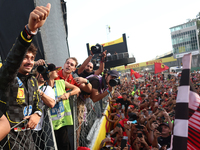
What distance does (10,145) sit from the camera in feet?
4.43

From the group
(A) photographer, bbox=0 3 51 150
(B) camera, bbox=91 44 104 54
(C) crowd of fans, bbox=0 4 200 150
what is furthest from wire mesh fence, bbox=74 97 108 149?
(B) camera, bbox=91 44 104 54

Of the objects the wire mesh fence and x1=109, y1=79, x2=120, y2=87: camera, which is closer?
the wire mesh fence

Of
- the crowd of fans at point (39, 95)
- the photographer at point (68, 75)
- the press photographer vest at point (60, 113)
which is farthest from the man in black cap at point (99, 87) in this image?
the press photographer vest at point (60, 113)

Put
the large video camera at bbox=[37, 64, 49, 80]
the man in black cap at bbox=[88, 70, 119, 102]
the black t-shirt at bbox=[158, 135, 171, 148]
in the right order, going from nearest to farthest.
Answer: the large video camera at bbox=[37, 64, 49, 80] → the man in black cap at bbox=[88, 70, 119, 102] → the black t-shirt at bbox=[158, 135, 171, 148]

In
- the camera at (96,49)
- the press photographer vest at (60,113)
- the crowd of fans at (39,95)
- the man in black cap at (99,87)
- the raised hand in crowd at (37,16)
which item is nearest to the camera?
the raised hand in crowd at (37,16)

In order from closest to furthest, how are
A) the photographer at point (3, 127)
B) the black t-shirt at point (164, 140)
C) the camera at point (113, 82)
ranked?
the photographer at point (3, 127) → the camera at point (113, 82) → the black t-shirt at point (164, 140)

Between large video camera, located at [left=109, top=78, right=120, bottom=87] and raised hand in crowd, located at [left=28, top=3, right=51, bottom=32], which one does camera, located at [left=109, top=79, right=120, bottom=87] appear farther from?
raised hand in crowd, located at [left=28, top=3, right=51, bottom=32]

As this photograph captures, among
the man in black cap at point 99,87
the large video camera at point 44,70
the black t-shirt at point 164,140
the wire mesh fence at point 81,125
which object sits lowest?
the black t-shirt at point 164,140

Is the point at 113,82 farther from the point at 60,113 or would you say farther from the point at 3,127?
the point at 3,127

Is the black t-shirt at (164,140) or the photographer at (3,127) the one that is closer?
the photographer at (3,127)

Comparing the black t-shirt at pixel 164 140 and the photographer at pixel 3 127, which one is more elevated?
the photographer at pixel 3 127

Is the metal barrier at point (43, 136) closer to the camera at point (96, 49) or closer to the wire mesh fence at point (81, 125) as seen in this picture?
the wire mesh fence at point (81, 125)

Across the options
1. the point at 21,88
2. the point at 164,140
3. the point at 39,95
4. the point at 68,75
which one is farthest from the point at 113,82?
the point at 164,140

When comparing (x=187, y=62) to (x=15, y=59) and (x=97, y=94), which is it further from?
(x=97, y=94)
